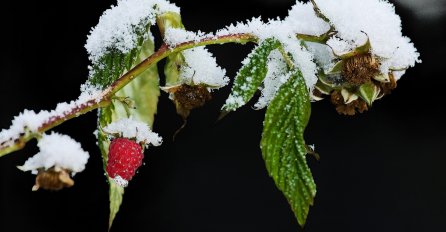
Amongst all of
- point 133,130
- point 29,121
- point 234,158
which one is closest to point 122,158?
point 133,130

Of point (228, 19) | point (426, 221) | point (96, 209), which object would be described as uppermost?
point (228, 19)

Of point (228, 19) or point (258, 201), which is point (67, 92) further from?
point (258, 201)

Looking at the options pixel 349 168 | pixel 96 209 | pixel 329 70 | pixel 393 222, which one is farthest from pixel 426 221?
pixel 329 70

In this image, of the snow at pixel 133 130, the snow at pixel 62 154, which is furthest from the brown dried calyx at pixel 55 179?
the snow at pixel 133 130

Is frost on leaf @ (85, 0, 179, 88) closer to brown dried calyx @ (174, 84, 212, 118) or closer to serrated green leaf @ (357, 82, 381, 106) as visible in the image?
brown dried calyx @ (174, 84, 212, 118)

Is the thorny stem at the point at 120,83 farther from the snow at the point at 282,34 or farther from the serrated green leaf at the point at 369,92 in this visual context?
the serrated green leaf at the point at 369,92

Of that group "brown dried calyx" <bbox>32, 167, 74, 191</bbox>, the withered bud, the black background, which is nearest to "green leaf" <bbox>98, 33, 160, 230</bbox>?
"brown dried calyx" <bbox>32, 167, 74, 191</bbox>

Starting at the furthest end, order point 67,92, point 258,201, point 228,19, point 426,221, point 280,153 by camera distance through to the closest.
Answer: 1. point 426,221
2. point 258,201
3. point 228,19
4. point 67,92
5. point 280,153
